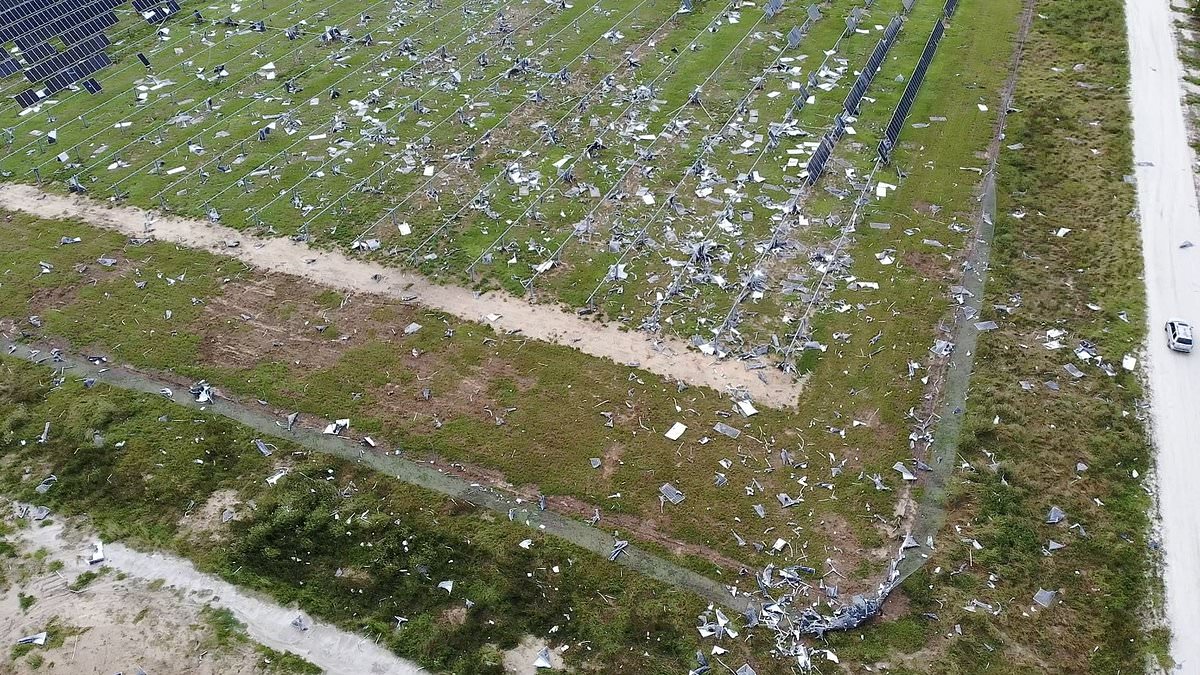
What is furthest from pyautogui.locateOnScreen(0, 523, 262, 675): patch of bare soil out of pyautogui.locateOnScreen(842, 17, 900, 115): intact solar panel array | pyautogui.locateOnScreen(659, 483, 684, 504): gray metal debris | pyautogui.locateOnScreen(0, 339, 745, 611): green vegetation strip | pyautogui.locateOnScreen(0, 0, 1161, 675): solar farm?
pyautogui.locateOnScreen(842, 17, 900, 115): intact solar panel array

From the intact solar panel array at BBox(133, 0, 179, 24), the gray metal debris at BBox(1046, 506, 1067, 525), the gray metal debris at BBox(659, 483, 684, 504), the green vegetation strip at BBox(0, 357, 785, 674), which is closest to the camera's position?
the green vegetation strip at BBox(0, 357, 785, 674)

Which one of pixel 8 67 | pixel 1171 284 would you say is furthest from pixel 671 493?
pixel 8 67

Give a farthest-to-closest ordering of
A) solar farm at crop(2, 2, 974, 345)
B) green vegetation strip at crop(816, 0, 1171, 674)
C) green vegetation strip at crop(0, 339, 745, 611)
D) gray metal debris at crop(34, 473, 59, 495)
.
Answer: solar farm at crop(2, 2, 974, 345)
gray metal debris at crop(34, 473, 59, 495)
green vegetation strip at crop(0, 339, 745, 611)
green vegetation strip at crop(816, 0, 1171, 674)

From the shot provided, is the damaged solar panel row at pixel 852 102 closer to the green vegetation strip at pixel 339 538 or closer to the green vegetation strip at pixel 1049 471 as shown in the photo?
the green vegetation strip at pixel 1049 471

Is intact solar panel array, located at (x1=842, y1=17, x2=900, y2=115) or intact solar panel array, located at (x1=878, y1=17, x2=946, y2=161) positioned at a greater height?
intact solar panel array, located at (x1=842, y1=17, x2=900, y2=115)

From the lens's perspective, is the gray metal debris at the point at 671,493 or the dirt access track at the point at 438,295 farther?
the dirt access track at the point at 438,295

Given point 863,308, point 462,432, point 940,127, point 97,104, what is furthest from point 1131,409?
point 97,104

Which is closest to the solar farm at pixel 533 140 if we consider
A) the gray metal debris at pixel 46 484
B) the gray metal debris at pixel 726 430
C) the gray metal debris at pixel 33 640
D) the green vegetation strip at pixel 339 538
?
the gray metal debris at pixel 726 430

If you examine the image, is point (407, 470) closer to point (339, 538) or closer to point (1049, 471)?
point (339, 538)

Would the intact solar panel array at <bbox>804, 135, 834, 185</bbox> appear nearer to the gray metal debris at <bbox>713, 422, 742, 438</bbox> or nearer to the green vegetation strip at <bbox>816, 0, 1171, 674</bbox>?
the green vegetation strip at <bbox>816, 0, 1171, 674</bbox>
